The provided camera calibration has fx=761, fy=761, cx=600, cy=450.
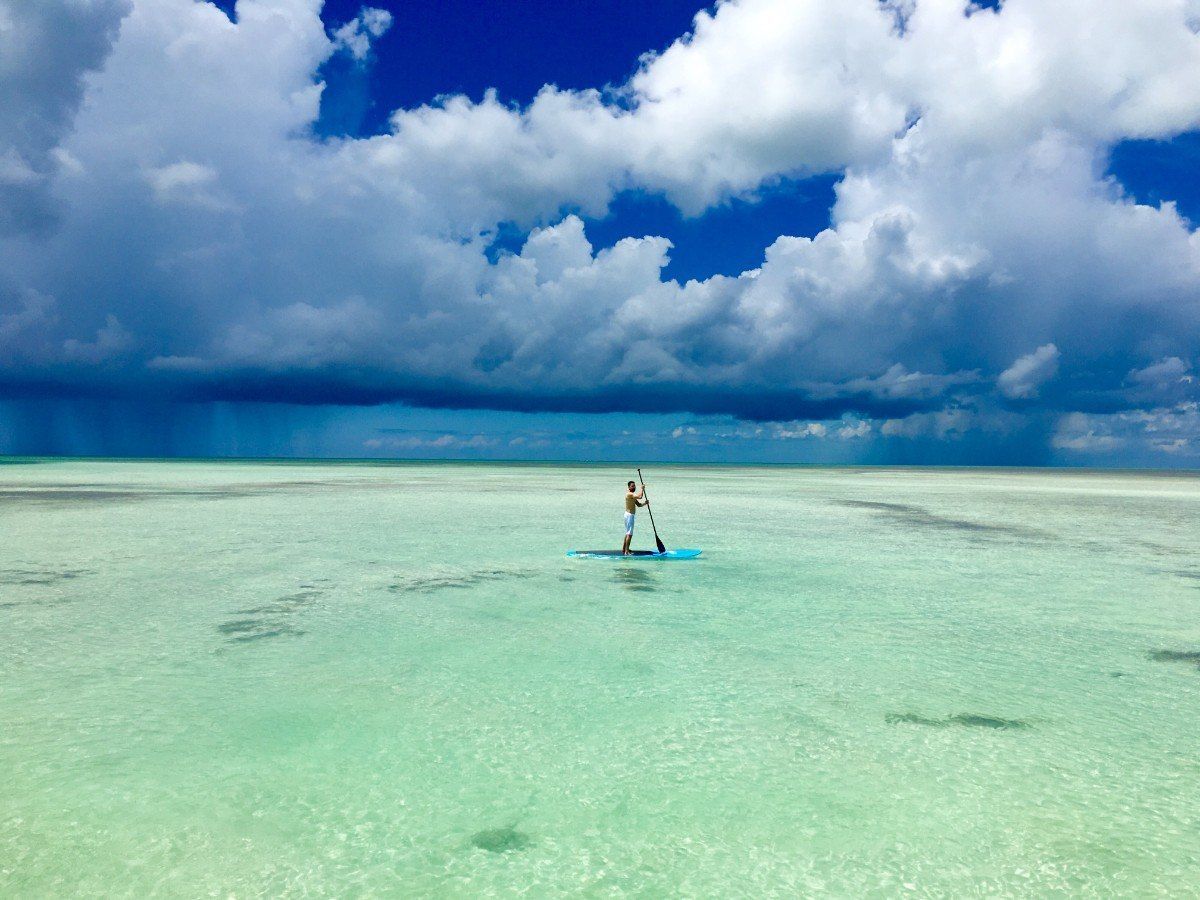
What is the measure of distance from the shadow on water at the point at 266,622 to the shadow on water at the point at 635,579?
618cm

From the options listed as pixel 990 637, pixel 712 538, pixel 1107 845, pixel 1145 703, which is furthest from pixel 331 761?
pixel 712 538

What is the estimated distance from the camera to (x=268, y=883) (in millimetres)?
5051

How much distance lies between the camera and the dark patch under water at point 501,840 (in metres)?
5.57

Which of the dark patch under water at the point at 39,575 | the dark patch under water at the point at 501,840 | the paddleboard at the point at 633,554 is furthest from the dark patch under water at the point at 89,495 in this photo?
the dark patch under water at the point at 501,840

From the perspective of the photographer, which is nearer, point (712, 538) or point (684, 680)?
point (684, 680)

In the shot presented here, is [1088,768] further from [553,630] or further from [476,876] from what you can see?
[553,630]

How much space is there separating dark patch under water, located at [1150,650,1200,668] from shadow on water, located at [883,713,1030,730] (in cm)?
417

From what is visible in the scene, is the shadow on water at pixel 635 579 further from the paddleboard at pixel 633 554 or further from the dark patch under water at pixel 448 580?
the dark patch under water at pixel 448 580

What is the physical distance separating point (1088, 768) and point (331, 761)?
6.93 m

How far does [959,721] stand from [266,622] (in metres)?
10.1

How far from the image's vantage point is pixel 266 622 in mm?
12250

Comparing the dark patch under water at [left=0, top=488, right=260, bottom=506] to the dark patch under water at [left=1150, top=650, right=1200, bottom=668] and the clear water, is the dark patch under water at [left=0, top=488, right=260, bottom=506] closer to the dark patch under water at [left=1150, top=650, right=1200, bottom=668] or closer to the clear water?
the clear water

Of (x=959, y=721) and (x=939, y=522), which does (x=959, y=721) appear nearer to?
(x=959, y=721)

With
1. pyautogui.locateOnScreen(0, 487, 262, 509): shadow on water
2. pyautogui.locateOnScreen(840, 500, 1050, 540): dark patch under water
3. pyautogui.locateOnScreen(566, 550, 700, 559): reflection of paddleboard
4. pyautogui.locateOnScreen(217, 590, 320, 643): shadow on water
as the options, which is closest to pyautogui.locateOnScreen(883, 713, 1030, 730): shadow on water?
pyautogui.locateOnScreen(217, 590, 320, 643): shadow on water
